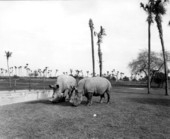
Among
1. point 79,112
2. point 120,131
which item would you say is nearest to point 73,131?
point 120,131

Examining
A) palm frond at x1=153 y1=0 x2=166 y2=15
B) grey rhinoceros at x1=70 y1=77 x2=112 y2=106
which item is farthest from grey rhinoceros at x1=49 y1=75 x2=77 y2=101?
palm frond at x1=153 y1=0 x2=166 y2=15

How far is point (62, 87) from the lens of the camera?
665 inches

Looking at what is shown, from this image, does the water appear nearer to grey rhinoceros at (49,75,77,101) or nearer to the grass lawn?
grey rhinoceros at (49,75,77,101)

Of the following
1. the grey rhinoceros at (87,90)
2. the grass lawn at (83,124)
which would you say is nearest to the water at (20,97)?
the grey rhinoceros at (87,90)

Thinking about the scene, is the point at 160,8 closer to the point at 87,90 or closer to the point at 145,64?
the point at 87,90

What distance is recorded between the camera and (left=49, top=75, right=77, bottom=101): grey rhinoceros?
53.7 ft

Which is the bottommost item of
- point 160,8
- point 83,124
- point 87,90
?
point 83,124

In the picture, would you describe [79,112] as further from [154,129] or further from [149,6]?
[149,6]

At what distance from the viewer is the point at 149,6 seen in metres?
28.5

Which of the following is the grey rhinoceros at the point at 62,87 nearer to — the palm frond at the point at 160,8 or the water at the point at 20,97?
the water at the point at 20,97

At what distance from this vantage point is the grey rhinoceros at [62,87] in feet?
53.7

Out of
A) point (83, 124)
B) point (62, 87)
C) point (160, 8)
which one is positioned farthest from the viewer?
point (160, 8)

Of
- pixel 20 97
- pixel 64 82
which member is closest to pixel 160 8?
pixel 64 82

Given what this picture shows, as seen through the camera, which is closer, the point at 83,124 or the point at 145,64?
the point at 83,124
